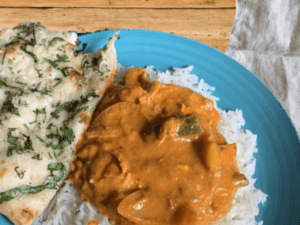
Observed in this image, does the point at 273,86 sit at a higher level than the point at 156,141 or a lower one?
higher

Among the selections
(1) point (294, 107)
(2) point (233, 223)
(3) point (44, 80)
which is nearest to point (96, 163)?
(3) point (44, 80)

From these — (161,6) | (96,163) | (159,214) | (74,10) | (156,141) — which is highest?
(161,6)

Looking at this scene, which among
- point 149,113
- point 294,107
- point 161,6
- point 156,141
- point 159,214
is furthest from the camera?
point 161,6

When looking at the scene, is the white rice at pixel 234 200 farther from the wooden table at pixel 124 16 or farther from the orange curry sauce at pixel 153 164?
the wooden table at pixel 124 16

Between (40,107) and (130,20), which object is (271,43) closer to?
(130,20)

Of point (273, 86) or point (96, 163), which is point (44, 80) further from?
point (273, 86)

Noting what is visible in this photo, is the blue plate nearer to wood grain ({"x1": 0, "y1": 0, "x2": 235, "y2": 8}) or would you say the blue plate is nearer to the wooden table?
the wooden table
